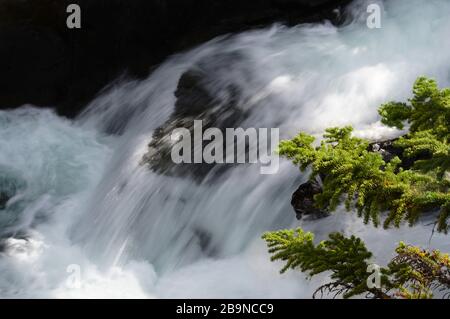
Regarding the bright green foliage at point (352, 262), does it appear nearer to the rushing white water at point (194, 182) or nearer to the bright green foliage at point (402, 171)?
the bright green foliage at point (402, 171)

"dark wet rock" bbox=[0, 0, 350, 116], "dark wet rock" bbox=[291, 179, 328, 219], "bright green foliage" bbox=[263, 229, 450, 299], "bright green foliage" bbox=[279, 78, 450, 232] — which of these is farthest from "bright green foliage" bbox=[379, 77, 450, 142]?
"dark wet rock" bbox=[0, 0, 350, 116]

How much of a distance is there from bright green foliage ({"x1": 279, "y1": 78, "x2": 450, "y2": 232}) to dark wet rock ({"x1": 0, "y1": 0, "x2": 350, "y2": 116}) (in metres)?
7.41

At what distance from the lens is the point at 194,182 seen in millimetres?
8844

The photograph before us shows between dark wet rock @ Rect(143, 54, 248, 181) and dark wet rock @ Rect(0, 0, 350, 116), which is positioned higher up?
dark wet rock @ Rect(0, 0, 350, 116)

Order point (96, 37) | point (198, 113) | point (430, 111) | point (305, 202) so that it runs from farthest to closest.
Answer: point (96, 37) < point (198, 113) < point (305, 202) < point (430, 111)

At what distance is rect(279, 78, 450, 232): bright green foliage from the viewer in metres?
4.82

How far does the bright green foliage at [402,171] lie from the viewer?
190 inches

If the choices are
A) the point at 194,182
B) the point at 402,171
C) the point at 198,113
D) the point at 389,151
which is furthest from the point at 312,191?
Result: the point at 198,113

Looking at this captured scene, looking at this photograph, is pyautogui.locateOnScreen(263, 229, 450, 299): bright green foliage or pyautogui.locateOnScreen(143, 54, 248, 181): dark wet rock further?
pyautogui.locateOnScreen(143, 54, 248, 181): dark wet rock

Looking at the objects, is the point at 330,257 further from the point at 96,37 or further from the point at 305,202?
the point at 96,37

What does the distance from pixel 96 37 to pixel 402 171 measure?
8.62m

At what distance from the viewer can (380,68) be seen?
10.0 m

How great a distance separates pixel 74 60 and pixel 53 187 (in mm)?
3000

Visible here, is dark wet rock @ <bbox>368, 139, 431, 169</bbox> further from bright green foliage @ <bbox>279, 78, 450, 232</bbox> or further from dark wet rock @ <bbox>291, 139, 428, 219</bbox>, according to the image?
bright green foliage @ <bbox>279, 78, 450, 232</bbox>
